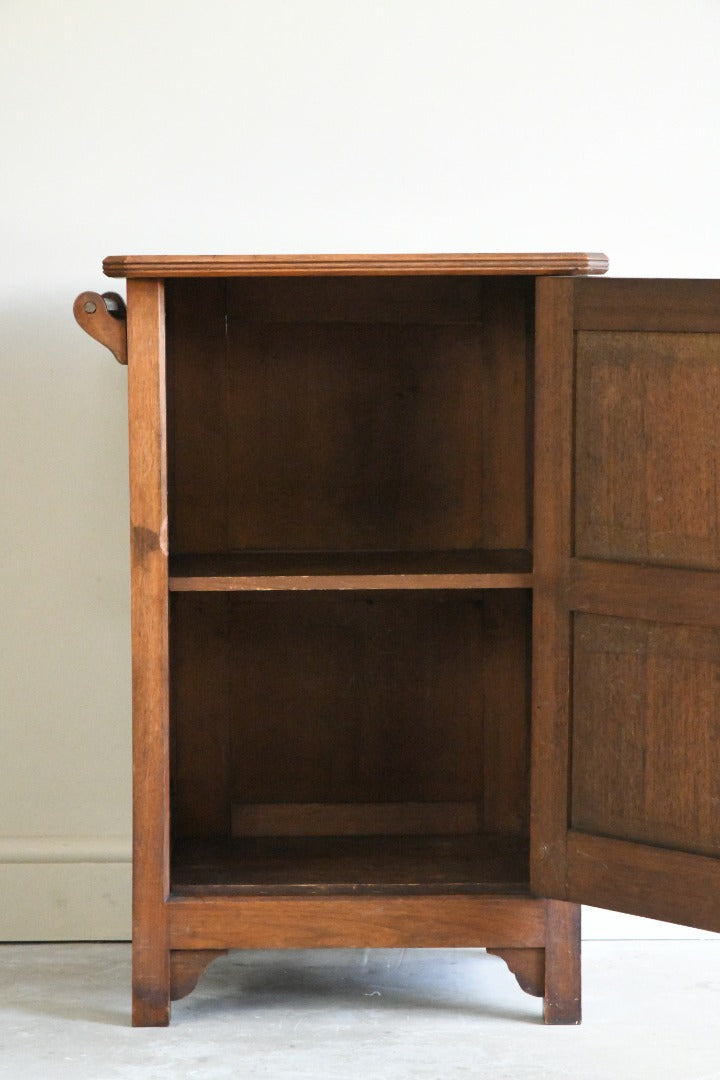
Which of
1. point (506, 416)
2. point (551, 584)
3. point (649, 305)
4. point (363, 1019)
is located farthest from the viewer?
point (506, 416)

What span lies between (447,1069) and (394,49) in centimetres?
192

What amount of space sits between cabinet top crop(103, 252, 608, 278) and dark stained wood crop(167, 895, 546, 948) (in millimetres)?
1034

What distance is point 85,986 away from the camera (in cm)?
237

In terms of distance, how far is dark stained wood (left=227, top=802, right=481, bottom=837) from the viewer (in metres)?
2.59

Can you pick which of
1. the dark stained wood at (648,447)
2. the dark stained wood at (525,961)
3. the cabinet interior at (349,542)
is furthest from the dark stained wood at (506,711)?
the dark stained wood at (648,447)

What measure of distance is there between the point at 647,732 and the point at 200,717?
0.98m

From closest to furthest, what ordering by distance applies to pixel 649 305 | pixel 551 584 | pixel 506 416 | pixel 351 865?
pixel 649 305 < pixel 551 584 < pixel 351 865 < pixel 506 416

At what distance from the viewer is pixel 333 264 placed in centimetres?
202

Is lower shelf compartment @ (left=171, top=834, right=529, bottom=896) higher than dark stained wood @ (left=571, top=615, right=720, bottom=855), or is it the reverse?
dark stained wood @ (left=571, top=615, right=720, bottom=855)

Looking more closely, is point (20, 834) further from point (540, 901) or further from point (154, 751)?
point (540, 901)

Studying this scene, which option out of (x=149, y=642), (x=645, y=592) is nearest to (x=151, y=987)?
(x=149, y=642)

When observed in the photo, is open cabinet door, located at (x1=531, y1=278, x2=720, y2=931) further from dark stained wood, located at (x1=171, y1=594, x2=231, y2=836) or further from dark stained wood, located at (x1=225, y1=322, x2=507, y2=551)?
dark stained wood, located at (x1=171, y1=594, x2=231, y2=836)

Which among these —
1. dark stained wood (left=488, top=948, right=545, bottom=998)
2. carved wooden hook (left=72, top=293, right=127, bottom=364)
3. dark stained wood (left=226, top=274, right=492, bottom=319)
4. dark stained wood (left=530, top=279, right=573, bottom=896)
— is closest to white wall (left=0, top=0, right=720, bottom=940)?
dark stained wood (left=226, top=274, right=492, bottom=319)

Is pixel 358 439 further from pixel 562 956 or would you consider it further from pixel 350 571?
pixel 562 956
